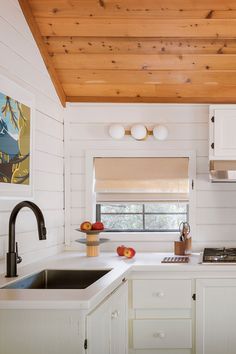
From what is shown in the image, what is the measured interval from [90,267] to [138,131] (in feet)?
4.54

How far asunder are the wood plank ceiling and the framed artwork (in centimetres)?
57

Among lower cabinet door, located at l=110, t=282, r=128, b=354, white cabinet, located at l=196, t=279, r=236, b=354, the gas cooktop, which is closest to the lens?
lower cabinet door, located at l=110, t=282, r=128, b=354

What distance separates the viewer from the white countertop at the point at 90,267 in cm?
212

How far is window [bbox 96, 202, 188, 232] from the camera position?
4.41m

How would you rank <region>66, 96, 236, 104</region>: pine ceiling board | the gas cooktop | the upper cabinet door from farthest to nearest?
<region>66, 96, 236, 104</region>: pine ceiling board → the upper cabinet door → the gas cooktop

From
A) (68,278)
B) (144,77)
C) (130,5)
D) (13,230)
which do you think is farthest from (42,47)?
(68,278)

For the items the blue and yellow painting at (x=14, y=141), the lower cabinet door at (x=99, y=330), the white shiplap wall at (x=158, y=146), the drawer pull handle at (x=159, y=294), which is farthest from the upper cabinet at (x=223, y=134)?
the lower cabinet door at (x=99, y=330)

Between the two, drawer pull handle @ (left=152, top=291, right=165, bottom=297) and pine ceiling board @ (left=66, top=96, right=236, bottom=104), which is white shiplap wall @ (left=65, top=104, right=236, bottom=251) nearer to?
pine ceiling board @ (left=66, top=96, right=236, bottom=104)

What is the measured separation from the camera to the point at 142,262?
357 centimetres

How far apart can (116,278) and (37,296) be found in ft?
2.16

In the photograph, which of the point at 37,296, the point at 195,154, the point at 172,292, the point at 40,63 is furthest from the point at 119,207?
the point at 37,296

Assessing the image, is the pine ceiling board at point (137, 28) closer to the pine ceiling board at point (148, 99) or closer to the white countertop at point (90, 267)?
the pine ceiling board at point (148, 99)

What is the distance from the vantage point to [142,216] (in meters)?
4.44

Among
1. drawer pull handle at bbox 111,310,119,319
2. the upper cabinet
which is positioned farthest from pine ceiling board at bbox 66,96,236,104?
drawer pull handle at bbox 111,310,119,319
